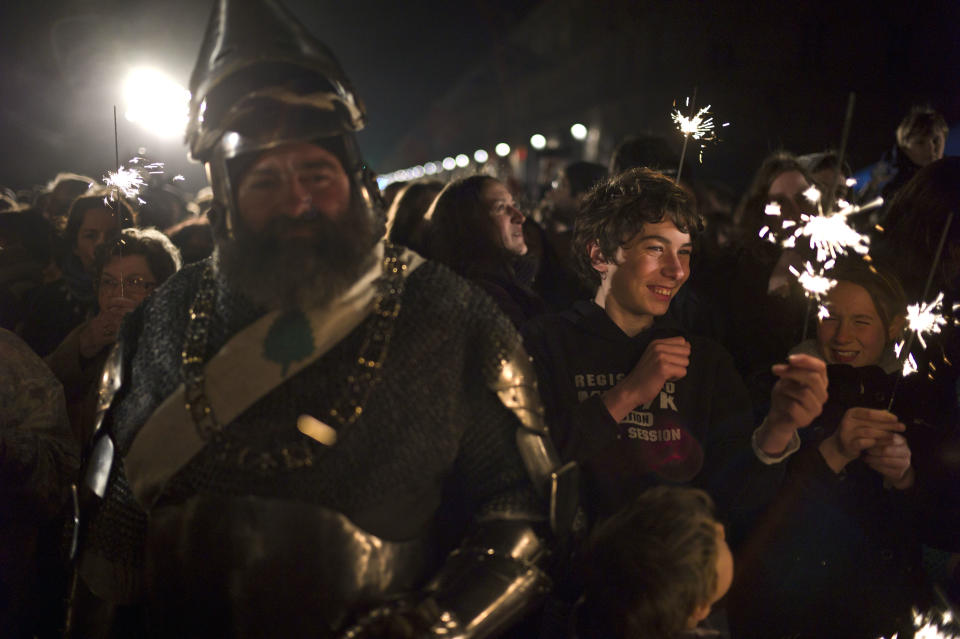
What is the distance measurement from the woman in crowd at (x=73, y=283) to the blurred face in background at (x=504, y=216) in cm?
184

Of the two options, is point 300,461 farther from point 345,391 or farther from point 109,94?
point 109,94

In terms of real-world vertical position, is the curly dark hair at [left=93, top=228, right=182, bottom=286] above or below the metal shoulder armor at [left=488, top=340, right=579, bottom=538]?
above

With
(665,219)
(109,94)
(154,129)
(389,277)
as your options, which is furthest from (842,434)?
(109,94)

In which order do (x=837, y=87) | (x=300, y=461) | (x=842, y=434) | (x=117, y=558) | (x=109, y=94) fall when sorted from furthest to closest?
(x=837, y=87) < (x=109, y=94) < (x=842, y=434) < (x=117, y=558) < (x=300, y=461)

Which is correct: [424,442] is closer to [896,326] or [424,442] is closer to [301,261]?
[301,261]

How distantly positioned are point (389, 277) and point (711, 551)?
114 cm

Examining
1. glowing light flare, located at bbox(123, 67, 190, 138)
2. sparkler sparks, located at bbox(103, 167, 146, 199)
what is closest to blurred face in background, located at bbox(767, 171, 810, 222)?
glowing light flare, located at bbox(123, 67, 190, 138)

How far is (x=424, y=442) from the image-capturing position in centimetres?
203

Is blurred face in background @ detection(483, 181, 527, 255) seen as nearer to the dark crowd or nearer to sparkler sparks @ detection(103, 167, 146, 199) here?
the dark crowd

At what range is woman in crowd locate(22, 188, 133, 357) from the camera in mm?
3977

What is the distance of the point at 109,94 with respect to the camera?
6535 mm

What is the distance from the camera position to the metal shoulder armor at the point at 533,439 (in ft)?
6.77

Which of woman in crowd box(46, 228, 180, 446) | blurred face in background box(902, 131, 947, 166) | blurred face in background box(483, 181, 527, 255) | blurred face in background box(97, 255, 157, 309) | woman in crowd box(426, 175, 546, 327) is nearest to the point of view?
woman in crowd box(46, 228, 180, 446)

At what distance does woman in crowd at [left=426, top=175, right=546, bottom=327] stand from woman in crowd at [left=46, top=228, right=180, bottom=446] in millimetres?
1214
